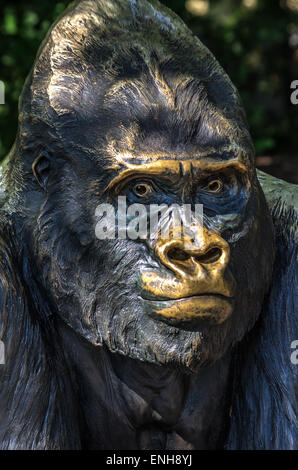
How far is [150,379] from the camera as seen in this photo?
192 cm

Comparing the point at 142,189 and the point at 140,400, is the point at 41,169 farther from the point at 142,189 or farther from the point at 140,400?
the point at 140,400

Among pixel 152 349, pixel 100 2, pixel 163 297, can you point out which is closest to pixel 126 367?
pixel 152 349

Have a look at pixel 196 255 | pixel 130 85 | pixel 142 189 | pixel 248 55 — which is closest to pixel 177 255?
pixel 196 255

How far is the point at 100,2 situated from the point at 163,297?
728 millimetres

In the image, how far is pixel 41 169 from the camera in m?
1.86

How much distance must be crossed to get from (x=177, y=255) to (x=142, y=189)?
18 cm

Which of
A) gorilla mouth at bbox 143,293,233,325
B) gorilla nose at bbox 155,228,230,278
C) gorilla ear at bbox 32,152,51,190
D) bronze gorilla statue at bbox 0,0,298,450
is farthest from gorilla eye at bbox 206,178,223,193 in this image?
gorilla ear at bbox 32,152,51,190

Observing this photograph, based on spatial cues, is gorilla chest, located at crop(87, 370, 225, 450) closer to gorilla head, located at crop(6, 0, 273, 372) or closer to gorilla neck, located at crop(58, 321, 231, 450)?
gorilla neck, located at crop(58, 321, 231, 450)

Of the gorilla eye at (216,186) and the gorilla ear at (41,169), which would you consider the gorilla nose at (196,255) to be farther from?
the gorilla ear at (41,169)

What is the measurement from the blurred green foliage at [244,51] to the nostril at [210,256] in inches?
92.8

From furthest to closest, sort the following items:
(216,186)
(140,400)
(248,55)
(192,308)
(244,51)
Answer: (248,55) < (244,51) < (140,400) < (216,186) < (192,308)

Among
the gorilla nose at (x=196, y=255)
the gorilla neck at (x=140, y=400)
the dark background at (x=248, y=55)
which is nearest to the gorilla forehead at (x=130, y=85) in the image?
the gorilla nose at (x=196, y=255)

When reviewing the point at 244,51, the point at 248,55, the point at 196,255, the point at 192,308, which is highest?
the point at 248,55

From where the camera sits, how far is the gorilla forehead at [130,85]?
1758 millimetres
